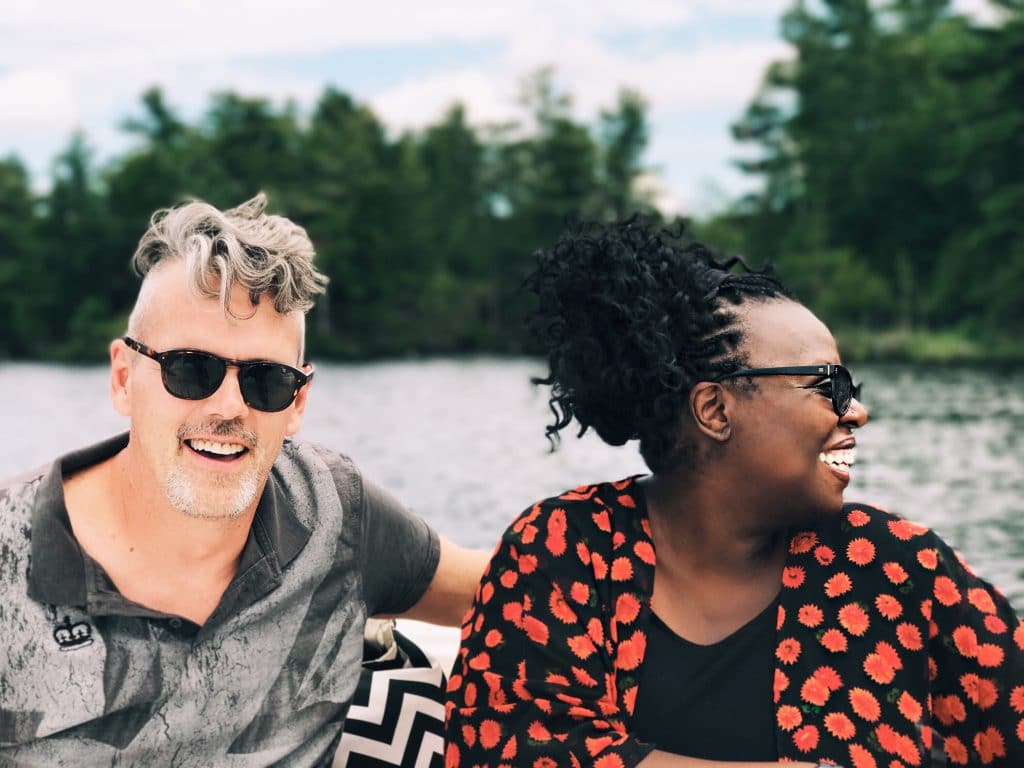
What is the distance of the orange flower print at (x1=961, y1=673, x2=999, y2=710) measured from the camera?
6.66 feet

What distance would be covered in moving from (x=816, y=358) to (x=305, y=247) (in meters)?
0.99

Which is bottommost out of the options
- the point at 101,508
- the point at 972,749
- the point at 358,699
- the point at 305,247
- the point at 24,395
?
the point at 24,395

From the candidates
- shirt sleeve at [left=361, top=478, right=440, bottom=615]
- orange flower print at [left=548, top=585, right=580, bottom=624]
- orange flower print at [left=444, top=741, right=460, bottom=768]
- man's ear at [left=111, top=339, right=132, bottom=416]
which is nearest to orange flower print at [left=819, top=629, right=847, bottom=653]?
orange flower print at [left=548, top=585, right=580, bottom=624]

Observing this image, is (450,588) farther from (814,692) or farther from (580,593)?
(814,692)

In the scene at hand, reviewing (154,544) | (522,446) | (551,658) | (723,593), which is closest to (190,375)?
(154,544)

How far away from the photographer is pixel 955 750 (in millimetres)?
2113

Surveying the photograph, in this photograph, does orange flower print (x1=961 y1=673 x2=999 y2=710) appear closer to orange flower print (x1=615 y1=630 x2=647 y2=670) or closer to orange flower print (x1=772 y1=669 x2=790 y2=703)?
orange flower print (x1=772 y1=669 x2=790 y2=703)

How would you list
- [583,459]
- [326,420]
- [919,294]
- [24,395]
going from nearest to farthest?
[583,459], [326,420], [24,395], [919,294]

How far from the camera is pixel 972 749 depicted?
209cm

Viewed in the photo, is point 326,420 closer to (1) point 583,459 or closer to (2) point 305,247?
(1) point 583,459

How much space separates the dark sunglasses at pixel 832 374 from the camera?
207cm

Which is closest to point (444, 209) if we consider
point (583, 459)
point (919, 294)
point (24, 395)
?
point (919, 294)

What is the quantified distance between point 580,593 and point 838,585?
45 centimetres

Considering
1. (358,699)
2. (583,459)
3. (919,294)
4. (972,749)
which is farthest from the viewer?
(919,294)
